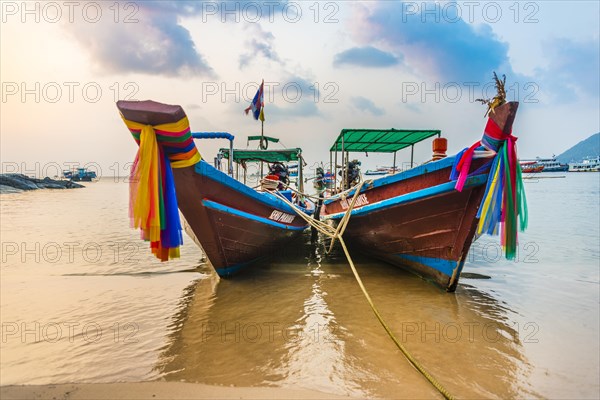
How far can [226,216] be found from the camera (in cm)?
500

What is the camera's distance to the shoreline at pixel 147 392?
103 inches

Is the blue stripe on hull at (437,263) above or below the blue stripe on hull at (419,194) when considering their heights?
below

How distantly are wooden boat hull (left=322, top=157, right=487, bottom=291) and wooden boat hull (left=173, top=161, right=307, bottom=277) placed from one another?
6.16 ft

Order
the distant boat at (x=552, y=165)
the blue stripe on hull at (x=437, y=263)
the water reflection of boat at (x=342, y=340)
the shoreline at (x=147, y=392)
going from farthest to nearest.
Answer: the distant boat at (x=552, y=165) < the blue stripe on hull at (x=437, y=263) < the water reflection of boat at (x=342, y=340) < the shoreline at (x=147, y=392)

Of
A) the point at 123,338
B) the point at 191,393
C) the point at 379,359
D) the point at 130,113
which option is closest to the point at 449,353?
the point at 379,359

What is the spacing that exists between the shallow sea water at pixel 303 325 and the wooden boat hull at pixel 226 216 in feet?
1.62

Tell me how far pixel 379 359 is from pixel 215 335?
1.91 metres

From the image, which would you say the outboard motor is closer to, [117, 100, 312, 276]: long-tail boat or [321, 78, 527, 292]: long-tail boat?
[117, 100, 312, 276]: long-tail boat

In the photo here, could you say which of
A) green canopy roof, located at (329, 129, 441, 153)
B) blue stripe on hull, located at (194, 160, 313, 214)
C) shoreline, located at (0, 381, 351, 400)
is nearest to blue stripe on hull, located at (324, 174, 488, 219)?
blue stripe on hull, located at (194, 160, 313, 214)

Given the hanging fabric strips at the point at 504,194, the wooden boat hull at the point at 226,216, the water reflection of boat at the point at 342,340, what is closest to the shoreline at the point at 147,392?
the water reflection of boat at the point at 342,340

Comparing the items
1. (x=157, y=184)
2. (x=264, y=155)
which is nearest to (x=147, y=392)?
(x=157, y=184)

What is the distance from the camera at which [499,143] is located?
4.11m

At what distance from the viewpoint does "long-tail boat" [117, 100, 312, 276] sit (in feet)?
9.79

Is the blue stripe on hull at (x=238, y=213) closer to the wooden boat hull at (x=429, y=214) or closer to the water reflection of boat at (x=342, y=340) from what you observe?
Result: the water reflection of boat at (x=342, y=340)
